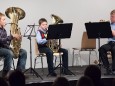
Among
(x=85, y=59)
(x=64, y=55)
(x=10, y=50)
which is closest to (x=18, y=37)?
(x=10, y=50)

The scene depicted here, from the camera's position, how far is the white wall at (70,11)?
851cm

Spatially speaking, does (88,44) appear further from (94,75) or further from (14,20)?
(94,75)

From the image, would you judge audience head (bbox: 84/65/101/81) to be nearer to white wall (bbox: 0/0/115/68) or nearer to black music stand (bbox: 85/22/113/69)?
black music stand (bbox: 85/22/113/69)

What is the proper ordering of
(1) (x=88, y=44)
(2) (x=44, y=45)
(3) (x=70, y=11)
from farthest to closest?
(3) (x=70, y=11) → (1) (x=88, y=44) → (2) (x=44, y=45)

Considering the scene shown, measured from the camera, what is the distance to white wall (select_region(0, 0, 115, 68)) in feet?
27.9

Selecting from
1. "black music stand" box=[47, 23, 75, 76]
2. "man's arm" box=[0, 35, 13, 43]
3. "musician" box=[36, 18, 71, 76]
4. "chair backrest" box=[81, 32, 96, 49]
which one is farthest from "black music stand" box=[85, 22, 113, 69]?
"chair backrest" box=[81, 32, 96, 49]

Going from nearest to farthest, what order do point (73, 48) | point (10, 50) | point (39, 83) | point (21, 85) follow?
1. point (21, 85)
2. point (39, 83)
3. point (10, 50)
4. point (73, 48)

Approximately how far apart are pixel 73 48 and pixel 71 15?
3.33 ft

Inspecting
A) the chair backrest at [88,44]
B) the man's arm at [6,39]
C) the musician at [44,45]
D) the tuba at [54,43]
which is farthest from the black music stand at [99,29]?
the chair backrest at [88,44]

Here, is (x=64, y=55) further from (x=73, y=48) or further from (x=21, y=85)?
(x=21, y=85)

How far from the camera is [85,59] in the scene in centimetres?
920

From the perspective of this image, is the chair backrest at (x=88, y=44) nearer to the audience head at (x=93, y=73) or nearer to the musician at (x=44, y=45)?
the musician at (x=44, y=45)

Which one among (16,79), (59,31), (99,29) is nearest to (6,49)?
(59,31)

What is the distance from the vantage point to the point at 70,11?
8.90m
